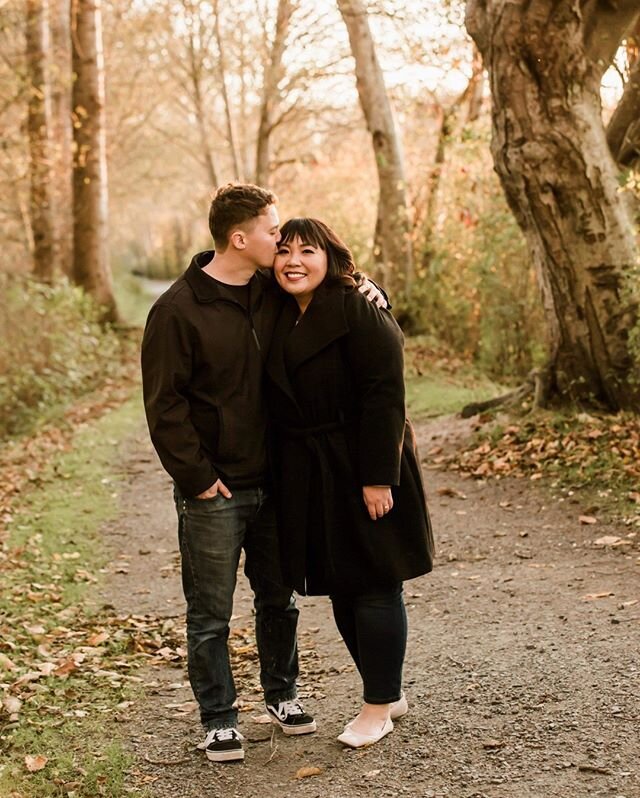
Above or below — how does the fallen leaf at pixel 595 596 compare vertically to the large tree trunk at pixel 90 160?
below

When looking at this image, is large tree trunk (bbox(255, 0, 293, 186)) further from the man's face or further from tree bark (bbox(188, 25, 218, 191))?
the man's face

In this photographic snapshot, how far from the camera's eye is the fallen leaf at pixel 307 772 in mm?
4230

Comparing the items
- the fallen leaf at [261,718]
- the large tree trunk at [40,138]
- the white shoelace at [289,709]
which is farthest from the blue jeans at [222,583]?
the large tree trunk at [40,138]

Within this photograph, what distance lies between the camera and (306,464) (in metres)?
4.28

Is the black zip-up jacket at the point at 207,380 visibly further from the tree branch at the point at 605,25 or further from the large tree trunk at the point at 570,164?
the tree branch at the point at 605,25

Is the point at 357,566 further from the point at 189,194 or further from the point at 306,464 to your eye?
the point at 189,194

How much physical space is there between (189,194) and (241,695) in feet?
160

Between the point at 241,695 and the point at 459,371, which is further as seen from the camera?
the point at 459,371

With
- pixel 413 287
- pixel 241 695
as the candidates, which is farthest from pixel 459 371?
pixel 241 695

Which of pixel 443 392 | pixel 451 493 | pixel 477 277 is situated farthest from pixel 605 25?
pixel 477 277

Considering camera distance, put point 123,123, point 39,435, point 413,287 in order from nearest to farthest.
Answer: point 39,435 < point 413,287 < point 123,123

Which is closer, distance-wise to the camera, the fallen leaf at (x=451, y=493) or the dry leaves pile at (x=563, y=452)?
the dry leaves pile at (x=563, y=452)

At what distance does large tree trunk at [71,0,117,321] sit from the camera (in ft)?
70.1

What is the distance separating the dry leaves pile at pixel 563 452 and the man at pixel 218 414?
4372mm
